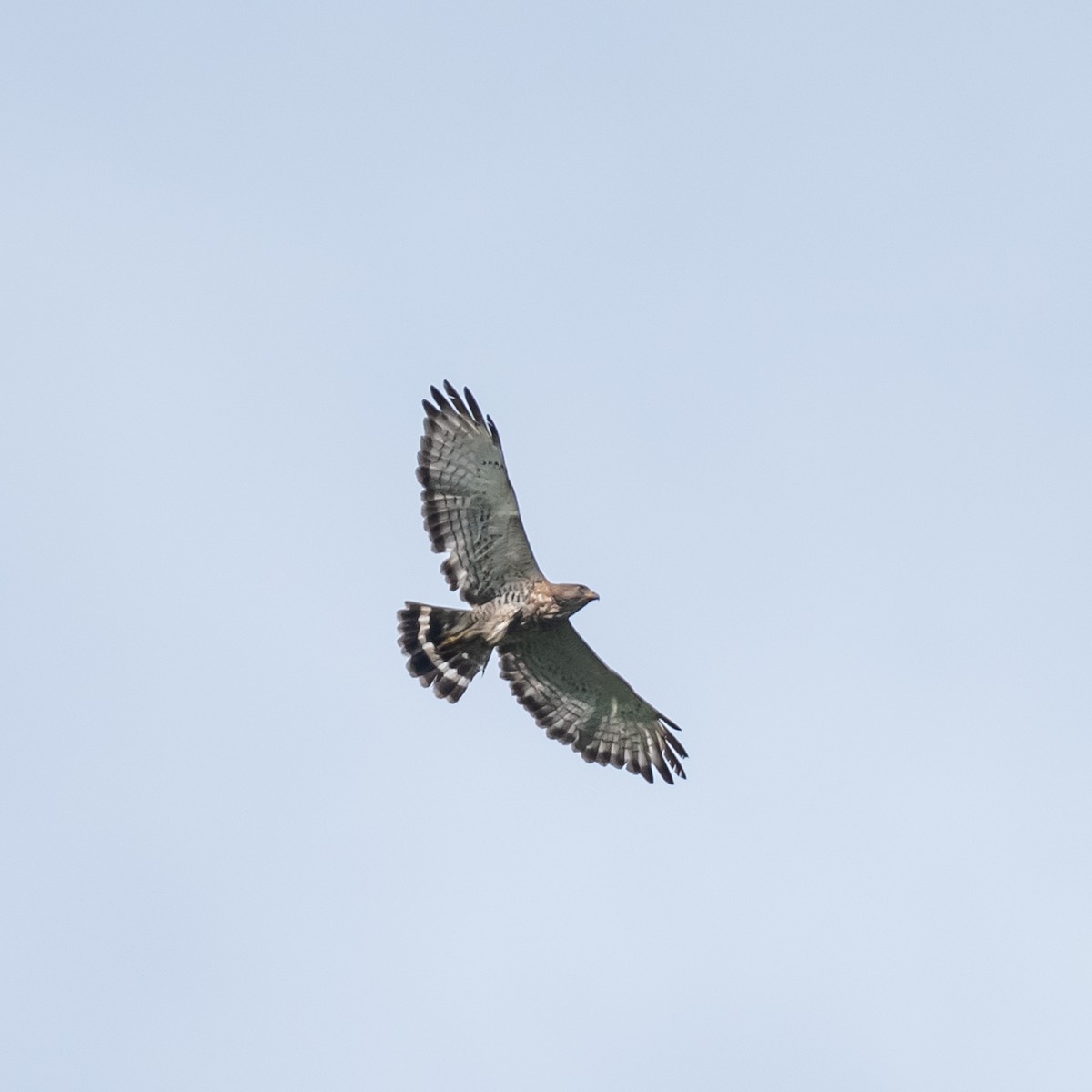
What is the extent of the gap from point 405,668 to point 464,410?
2970mm

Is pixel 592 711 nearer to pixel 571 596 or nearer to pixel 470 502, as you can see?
pixel 571 596

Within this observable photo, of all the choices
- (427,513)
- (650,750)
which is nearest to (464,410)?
(427,513)

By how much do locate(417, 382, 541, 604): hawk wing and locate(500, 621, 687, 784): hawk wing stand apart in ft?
4.11

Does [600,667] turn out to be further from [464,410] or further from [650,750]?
[464,410]

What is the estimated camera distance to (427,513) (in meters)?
22.1

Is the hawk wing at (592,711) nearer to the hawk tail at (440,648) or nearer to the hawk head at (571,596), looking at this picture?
the hawk tail at (440,648)

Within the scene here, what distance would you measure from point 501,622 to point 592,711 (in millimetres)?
2108

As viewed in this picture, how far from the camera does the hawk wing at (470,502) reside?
860 inches

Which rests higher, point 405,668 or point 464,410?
point 464,410

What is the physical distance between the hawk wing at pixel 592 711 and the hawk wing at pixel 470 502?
1252 millimetres

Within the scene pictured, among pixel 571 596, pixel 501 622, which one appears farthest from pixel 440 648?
pixel 571 596

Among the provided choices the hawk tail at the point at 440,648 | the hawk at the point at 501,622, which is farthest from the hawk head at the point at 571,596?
the hawk tail at the point at 440,648

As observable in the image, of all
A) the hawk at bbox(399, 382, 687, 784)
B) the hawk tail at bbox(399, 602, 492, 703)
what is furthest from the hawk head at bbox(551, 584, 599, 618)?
the hawk tail at bbox(399, 602, 492, 703)

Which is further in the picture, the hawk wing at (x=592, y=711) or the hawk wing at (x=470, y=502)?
the hawk wing at (x=592, y=711)
